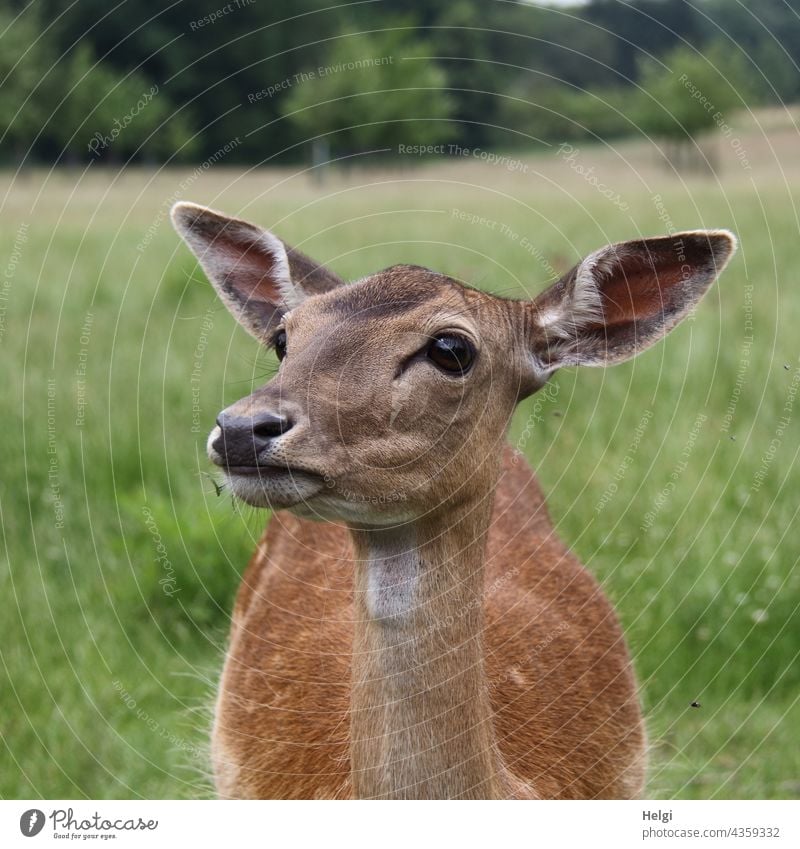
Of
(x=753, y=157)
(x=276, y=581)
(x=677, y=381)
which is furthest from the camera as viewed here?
(x=753, y=157)

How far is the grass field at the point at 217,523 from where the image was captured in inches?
221

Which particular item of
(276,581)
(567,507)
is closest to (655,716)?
(567,507)

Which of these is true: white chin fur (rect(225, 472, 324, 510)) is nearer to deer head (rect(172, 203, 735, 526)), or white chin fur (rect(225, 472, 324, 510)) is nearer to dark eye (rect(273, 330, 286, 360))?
deer head (rect(172, 203, 735, 526))

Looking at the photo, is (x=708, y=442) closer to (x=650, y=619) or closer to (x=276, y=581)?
(x=650, y=619)

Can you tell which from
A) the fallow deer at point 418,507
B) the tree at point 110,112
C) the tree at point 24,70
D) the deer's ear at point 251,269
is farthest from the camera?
the tree at point 110,112

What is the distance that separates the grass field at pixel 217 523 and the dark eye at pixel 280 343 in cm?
47

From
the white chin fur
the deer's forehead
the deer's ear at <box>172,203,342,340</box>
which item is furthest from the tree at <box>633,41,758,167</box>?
the white chin fur

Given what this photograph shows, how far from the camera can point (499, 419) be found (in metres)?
3.66

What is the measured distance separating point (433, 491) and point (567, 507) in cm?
356

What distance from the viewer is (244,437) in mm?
2939

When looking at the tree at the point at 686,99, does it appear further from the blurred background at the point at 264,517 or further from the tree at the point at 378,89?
the blurred background at the point at 264,517

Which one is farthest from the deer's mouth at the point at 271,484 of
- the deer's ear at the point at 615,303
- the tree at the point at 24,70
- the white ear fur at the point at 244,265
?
the tree at the point at 24,70
